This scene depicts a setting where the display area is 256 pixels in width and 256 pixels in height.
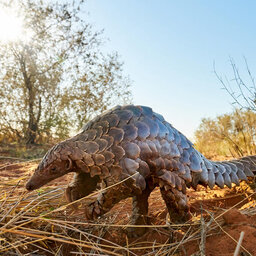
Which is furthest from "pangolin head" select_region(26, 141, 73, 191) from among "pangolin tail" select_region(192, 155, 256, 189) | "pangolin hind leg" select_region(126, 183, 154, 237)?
"pangolin tail" select_region(192, 155, 256, 189)

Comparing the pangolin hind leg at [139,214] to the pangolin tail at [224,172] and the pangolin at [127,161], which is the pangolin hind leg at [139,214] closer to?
the pangolin at [127,161]

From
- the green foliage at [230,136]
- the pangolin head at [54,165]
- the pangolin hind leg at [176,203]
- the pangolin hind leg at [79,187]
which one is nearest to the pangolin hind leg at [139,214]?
the pangolin hind leg at [176,203]

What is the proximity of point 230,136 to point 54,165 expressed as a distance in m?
5.60

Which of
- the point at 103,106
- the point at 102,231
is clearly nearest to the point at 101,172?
the point at 102,231

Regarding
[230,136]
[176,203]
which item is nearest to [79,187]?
[176,203]

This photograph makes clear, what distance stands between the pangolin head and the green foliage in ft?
8.31

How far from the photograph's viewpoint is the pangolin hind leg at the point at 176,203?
6.16ft

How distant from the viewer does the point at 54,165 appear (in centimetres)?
192

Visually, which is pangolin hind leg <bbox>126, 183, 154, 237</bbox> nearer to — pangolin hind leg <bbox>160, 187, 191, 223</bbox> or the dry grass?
the dry grass

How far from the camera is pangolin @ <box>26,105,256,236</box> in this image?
175 cm

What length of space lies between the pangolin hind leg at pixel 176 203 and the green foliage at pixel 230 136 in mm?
2041

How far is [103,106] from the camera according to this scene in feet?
38.9

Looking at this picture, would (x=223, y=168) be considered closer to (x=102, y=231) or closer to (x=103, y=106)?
(x=102, y=231)

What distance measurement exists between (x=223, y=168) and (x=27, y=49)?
11327mm
